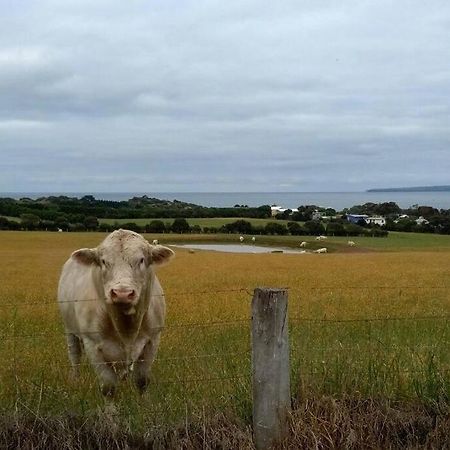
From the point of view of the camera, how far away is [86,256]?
8016 millimetres

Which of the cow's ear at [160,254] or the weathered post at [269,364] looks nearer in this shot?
the weathered post at [269,364]

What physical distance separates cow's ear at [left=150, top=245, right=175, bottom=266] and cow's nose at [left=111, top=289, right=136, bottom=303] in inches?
43.0

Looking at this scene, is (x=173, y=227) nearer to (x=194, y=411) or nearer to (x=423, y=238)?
(x=423, y=238)

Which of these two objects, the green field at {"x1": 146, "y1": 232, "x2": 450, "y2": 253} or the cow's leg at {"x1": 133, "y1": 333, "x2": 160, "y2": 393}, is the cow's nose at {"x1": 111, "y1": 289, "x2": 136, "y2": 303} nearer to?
the cow's leg at {"x1": 133, "y1": 333, "x2": 160, "y2": 393}

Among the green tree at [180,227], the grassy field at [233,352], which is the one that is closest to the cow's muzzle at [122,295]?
the grassy field at [233,352]

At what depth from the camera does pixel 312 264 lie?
38.5 m

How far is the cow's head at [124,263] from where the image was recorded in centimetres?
703

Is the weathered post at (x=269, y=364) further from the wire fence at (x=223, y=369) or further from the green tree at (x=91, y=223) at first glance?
the green tree at (x=91, y=223)

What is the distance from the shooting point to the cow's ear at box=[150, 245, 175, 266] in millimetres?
8008

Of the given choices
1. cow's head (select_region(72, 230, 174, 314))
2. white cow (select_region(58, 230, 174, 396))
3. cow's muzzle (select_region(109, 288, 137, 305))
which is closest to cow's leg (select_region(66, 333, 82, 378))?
white cow (select_region(58, 230, 174, 396))

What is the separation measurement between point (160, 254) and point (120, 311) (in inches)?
37.1

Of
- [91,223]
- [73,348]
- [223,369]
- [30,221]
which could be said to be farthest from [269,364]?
[30,221]

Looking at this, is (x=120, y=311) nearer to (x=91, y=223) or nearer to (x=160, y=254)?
(x=160, y=254)

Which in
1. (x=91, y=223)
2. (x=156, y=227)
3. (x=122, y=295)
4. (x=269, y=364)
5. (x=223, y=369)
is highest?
(x=122, y=295)
